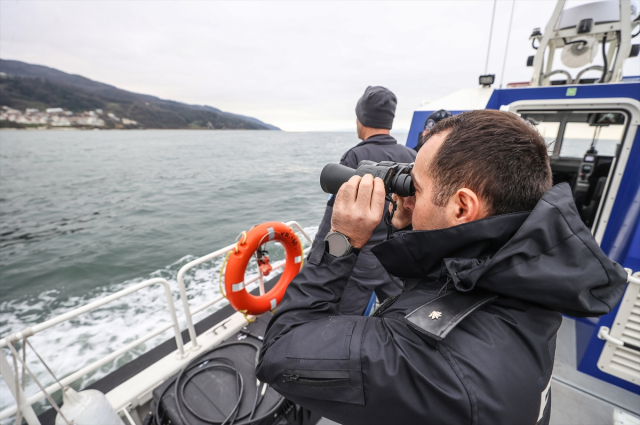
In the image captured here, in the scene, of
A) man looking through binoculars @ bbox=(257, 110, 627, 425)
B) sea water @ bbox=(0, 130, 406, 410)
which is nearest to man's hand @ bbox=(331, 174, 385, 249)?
man looking through binoculars @ bbox=(257, 110, 627, 425)

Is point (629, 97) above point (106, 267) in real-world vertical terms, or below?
above

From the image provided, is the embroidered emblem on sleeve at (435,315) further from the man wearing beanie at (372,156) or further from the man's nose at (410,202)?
the man wearing beanie at (372,156)

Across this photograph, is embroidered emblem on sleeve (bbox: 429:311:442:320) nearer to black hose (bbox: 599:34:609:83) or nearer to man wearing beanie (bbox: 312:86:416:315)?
man wearing beanie (bbox: 312:86:416:315)

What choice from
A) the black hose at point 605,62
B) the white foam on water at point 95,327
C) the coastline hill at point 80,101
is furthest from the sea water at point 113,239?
the coastline hill at point 80,101

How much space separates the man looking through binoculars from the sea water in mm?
3458

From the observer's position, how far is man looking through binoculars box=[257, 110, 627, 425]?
1.71 ft

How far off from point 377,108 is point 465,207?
61.2 inches

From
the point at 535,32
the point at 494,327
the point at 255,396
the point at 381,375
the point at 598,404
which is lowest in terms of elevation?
the point at 598,404

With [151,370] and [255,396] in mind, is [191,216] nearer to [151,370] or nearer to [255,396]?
[151,370]

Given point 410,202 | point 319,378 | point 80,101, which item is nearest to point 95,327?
point 319,378

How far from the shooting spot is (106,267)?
5.94 metres

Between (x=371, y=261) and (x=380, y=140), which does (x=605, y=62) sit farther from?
(x=371, y=261)

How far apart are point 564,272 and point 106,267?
7367 mm

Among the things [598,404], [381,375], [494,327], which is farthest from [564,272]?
[598,404]
